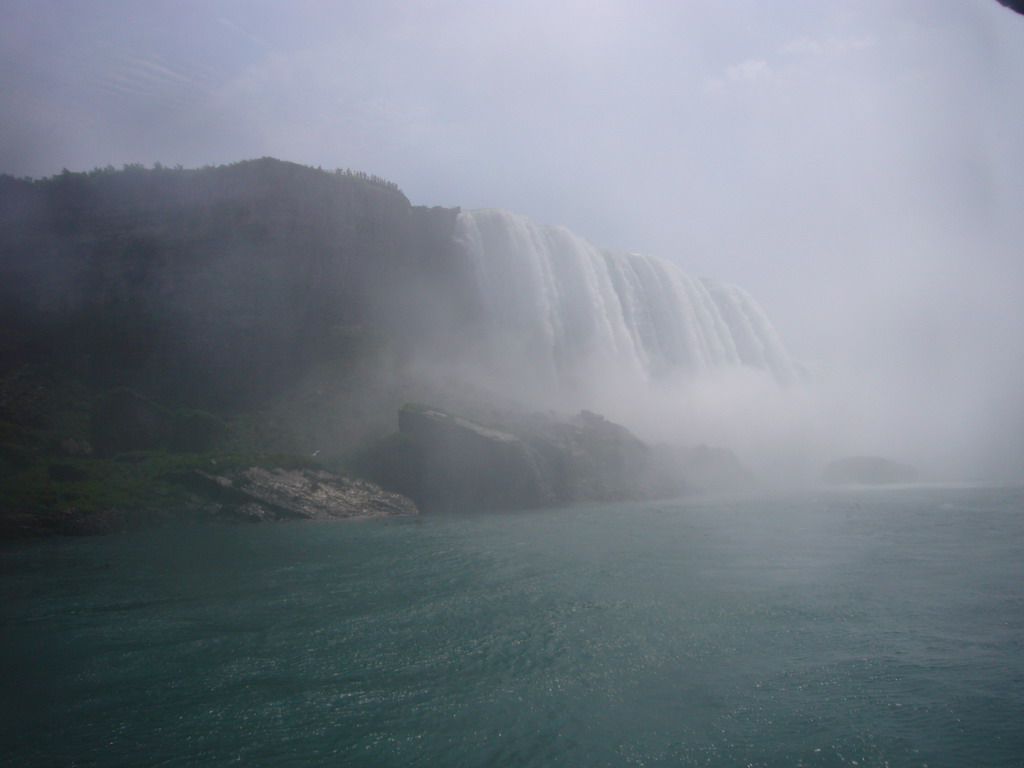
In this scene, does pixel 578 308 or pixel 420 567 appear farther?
pixel 578 308

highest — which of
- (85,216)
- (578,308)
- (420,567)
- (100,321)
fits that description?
(85,216)

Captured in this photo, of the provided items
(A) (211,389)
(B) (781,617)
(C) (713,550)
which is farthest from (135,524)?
(B) (781,617)

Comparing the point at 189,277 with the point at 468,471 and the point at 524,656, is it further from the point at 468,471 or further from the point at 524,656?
the point at 524,656

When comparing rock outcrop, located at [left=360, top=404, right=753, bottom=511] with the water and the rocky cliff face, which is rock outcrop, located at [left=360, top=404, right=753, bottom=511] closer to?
the water

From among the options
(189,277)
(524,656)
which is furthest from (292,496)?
(189,277)

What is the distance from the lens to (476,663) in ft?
27.8

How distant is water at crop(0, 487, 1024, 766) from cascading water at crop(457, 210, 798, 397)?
30284 mm

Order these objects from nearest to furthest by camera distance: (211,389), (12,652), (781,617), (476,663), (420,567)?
1. (476,663)
2. (12,652)
3. (781,617)
4. (420,567)
5. (211,389)

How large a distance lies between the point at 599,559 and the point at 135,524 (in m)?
18.2

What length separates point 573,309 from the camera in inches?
1897

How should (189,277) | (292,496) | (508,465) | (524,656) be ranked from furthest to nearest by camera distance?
(189,277) < (508,465) < (292,496) < (524,656)

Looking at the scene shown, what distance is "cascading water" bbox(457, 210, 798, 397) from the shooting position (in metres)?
46.8

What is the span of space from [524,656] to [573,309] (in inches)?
1609

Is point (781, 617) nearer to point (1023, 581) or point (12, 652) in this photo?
point (1023, 581)
